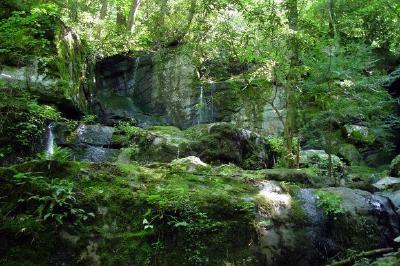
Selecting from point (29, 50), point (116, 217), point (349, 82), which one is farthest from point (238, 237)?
point (29, 50)

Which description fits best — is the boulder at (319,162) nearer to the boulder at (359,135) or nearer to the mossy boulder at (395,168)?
the mossy boulder at (395,168)

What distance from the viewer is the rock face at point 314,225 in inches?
222

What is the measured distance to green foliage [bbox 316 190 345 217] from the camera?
638 cm

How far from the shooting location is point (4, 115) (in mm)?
9602

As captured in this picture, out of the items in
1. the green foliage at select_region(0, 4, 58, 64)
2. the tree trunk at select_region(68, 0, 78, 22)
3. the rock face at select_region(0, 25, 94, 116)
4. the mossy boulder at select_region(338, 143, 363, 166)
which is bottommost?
the mossy boulder at select_region(338, 143, 363, 166)

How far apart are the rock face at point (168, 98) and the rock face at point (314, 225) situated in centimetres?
916

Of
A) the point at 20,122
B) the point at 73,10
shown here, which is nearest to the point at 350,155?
the point at 20,122

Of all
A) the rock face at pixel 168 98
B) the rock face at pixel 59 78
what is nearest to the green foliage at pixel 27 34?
the rock face at pixel 59 78

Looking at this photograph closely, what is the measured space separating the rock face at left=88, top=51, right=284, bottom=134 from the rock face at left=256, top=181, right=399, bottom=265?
9.16 meters

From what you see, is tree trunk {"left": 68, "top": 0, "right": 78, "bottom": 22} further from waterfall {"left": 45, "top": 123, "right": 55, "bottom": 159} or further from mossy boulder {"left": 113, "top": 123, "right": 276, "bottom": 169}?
waterfall {"left": 45, "top": 123, "right": 55, "bottom": 159}

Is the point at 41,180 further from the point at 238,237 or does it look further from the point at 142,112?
the point at 142,112

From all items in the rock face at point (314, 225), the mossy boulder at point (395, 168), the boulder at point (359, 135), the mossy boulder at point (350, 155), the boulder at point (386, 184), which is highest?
the boulder at point (359, 135)

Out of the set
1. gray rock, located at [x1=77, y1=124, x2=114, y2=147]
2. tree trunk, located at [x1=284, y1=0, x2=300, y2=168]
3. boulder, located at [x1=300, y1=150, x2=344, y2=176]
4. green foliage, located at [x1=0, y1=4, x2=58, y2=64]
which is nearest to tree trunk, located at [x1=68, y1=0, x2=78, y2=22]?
green foliage, located at [x1=0, y1=4, x2=58, y2=64]

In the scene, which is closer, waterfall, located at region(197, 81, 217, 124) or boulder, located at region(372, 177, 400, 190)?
boulder, located at region(372, 177, 400, 190)
